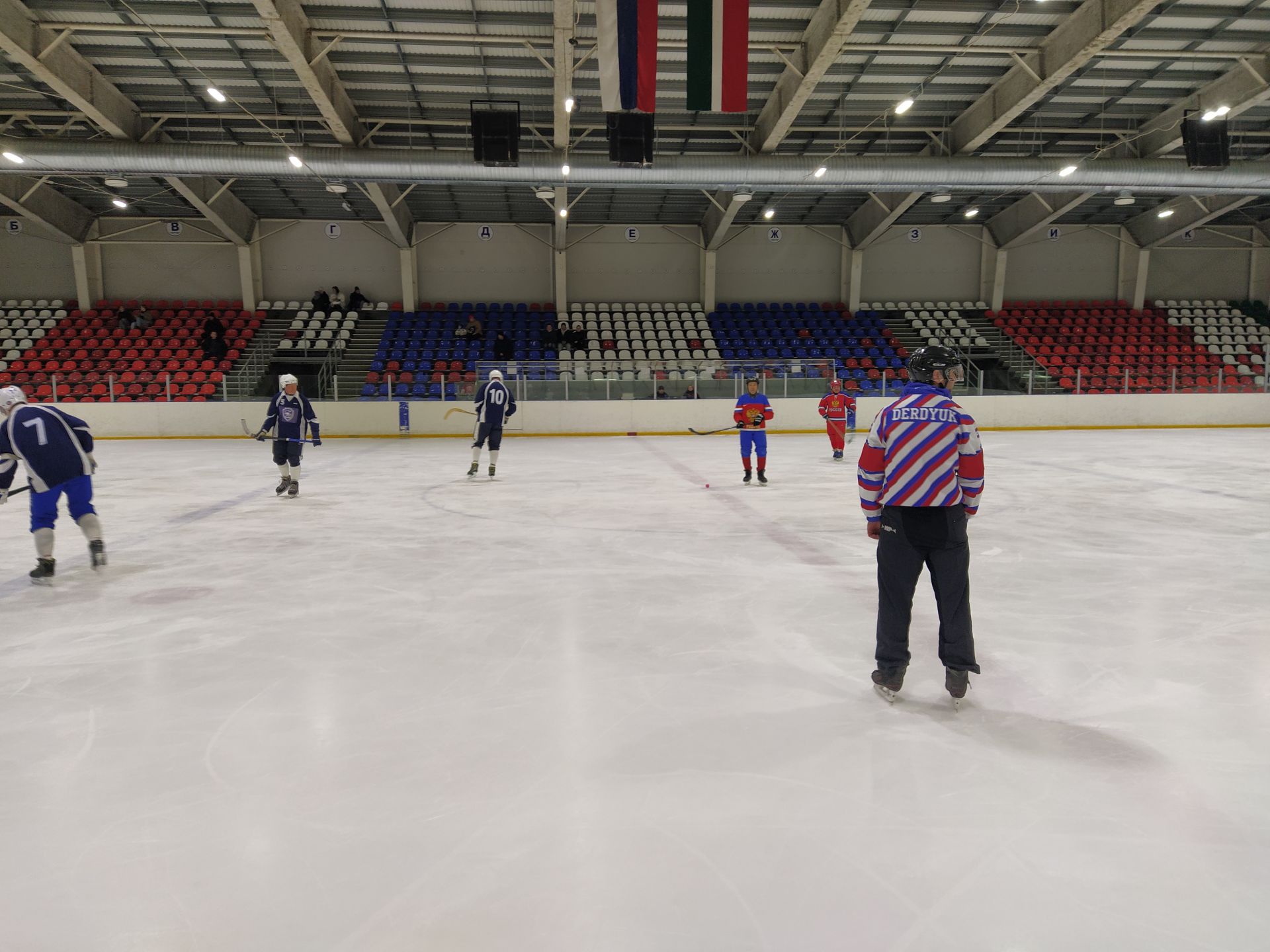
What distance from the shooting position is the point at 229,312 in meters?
24.5

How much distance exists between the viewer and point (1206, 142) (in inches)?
650

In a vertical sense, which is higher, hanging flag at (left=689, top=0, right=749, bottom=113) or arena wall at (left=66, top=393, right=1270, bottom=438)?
hanging flag at (left=689, top=0, right=749, bottom=113)

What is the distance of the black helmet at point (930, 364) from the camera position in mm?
3467

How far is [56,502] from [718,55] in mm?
9972

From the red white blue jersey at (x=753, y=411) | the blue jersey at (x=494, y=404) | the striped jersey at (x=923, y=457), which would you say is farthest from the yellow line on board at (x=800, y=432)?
the striped jersey at (x=923, y=457)

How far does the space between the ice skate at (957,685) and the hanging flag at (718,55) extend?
9848 millimetres

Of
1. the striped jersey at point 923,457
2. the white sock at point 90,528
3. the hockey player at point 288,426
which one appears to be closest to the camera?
the striped jersey at point 923,457

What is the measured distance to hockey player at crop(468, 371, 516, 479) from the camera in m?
11.5

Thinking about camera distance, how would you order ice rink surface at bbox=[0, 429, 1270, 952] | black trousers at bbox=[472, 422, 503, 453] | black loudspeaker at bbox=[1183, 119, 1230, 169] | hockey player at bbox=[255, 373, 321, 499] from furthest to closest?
black loudspeaker at bbox=[1183, 119, 1230, 169]
black trousers at bbox=[472, 422, 503, 453]
hockey player at bbox=[255, 373, 321, 499]
ice rink surface at bbox=[0, 429, 1270, 952]

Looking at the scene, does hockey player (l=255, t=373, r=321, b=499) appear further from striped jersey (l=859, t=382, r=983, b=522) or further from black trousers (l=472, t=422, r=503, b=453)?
striped jersey (l=859, t=382, r=983, b=522)

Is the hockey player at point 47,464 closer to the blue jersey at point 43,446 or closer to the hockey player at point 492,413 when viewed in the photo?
the blue jersey at point 43,446

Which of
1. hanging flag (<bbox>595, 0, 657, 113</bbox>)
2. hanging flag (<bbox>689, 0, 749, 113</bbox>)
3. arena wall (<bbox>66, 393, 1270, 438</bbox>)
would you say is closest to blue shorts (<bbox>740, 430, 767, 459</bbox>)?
hanging flag (<bbox>689, 0, 749, 113</bbox>)

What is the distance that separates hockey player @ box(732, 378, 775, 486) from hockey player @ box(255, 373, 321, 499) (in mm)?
5567

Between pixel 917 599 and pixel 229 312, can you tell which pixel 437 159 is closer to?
pixel 229 312
